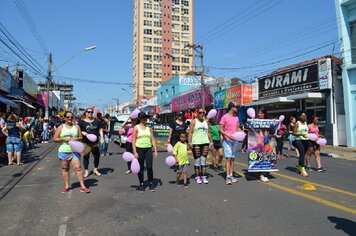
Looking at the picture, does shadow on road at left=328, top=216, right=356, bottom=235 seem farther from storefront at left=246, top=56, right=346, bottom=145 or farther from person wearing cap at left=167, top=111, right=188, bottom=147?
storefront at left=246, top=56, right=346, bottom=145

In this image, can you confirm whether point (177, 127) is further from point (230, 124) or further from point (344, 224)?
point (344, 224)

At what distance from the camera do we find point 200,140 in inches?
319

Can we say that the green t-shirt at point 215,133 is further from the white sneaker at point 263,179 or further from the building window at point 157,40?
the building window at point 157,40

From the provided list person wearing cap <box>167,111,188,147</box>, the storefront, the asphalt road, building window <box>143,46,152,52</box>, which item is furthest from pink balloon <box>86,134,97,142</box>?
building window <box>143,46,152,52</box>

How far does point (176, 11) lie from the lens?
414 ft

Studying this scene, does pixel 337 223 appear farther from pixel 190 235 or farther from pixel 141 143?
pixel 141 143

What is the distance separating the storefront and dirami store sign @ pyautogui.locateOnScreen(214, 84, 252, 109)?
3.08 meters

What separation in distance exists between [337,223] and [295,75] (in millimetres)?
19640

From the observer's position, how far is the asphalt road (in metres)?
4.94

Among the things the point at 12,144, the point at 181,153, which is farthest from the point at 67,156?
the point at 12,144

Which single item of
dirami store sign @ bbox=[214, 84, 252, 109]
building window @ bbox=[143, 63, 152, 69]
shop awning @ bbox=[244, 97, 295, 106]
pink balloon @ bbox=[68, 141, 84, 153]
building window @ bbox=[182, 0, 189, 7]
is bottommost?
pink balloon @ bbox=[68, 141, 84, 153]

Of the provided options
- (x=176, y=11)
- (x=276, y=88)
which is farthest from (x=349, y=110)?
(x=176, y=11)

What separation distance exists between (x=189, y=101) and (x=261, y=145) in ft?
103

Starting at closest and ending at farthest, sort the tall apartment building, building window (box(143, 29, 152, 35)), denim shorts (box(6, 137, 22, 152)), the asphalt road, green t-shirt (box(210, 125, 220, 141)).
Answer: the asphalt road
green t-shirt (box(210, 125, 220, 141))
denim shorts (box(6, 137, 22, 152))
building window (box(143, 29, 152, 35))
the tall apartment building
